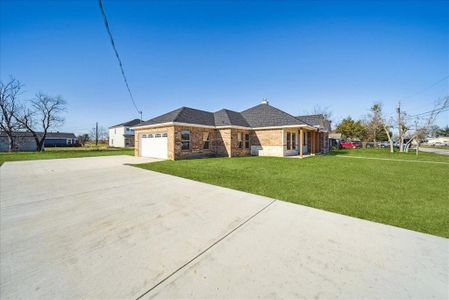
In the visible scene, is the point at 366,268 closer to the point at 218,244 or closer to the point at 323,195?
the point at 218,244

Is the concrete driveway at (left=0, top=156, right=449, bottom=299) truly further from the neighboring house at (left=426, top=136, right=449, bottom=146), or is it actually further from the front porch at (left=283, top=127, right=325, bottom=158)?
the neighboring house at (left=426, top=136, right=449, bottom=146)

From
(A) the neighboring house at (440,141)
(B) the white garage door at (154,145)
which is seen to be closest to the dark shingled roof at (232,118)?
(B) the white garage door at (154,145)

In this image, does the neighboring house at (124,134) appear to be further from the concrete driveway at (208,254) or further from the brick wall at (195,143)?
the concrete driveway at (208,254)

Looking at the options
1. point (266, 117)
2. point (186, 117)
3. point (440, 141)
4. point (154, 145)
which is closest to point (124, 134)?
point (154, 145)

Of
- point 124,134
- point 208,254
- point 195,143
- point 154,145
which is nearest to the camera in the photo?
point 208,254

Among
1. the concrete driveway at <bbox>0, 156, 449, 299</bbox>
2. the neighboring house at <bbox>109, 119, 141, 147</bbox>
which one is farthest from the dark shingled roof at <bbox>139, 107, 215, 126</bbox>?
the neighboring house at <bbox>109, 119, 141, 147</bbox>

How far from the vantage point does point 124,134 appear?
44.0 metres

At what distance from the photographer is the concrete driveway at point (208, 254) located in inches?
79.4

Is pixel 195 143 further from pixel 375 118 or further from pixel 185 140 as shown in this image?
pixel 375 118

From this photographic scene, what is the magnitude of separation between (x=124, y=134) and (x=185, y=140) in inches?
1391

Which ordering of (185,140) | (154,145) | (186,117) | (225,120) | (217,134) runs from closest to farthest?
(185,140)
(186,117)
(154,145)
(225,120)
(217,134)

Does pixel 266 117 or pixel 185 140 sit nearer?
pixel 185 140

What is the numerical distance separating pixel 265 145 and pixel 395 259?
16.0m

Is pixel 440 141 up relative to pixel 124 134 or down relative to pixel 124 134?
down
